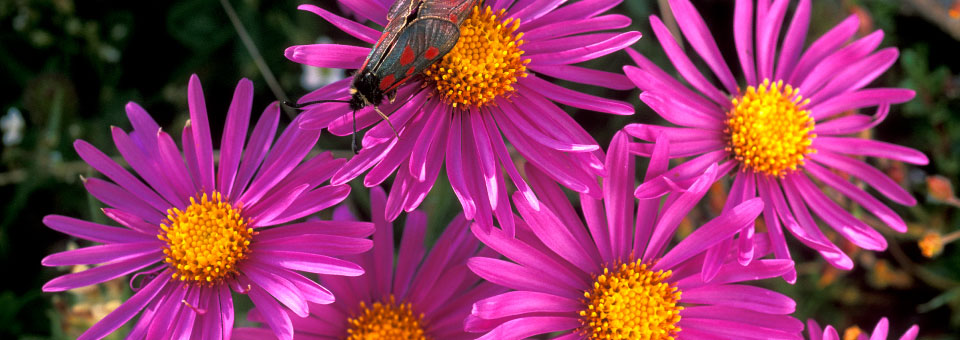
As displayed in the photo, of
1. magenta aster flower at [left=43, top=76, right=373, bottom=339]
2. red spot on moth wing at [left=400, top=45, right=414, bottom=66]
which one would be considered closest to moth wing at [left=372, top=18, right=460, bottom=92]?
red spot on moth wing at [left=400, top=45, right=414, bottom=66]

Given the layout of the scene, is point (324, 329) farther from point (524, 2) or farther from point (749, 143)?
point (749, 143)

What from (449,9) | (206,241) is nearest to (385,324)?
(206,241)

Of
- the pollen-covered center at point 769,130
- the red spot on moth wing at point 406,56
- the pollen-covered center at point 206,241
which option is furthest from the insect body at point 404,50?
the pollen-covered center at point 769,130

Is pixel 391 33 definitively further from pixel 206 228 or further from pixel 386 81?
pixel 206 228

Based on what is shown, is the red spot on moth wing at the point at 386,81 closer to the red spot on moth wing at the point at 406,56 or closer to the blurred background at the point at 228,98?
the red spot on moth wing at the point at 406,56

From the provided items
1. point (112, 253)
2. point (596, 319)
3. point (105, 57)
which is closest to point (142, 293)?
point (112, 253)

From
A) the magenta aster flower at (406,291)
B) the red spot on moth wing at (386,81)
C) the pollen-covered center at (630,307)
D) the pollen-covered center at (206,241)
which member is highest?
the red spot on moth wing at (386,81)

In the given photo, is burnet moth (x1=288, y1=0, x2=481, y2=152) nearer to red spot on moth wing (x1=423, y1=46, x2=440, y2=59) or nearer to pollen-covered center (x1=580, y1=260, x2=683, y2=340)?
red spot on moth wing (x1=423, y1=46, x2=440, y2=59)
